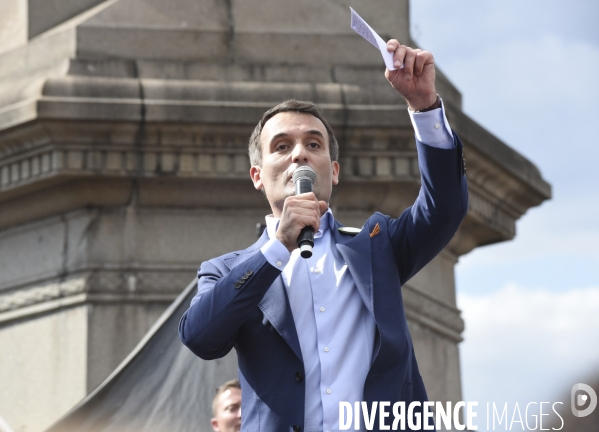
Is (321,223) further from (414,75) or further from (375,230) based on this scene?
(414,75)

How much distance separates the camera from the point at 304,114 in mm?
4020

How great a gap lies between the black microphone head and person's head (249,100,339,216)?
3 cm

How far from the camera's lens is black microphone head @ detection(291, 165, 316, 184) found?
3.69 meters

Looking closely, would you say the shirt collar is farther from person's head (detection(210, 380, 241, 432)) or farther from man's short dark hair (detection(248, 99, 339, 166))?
person's head (detection(210, 380, 241, 432))

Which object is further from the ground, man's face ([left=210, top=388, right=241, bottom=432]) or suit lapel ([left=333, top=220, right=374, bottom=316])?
man's face ([left=210, top=388, right=241, bottom=432])

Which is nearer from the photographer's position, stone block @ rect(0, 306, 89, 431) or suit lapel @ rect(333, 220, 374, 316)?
suit lapel @ rect(333, 220, 374, 316)

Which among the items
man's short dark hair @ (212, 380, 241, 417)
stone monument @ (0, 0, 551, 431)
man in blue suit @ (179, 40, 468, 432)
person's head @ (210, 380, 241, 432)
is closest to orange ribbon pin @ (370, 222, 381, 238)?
→ man in blue suit @ (179, 40, 468, 432)

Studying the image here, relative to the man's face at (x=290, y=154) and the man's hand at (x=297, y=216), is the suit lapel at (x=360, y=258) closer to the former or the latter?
the man's face at (x=290, y=154)

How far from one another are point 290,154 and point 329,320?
1.79 feet

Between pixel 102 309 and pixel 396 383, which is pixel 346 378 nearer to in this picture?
pixel 396 383

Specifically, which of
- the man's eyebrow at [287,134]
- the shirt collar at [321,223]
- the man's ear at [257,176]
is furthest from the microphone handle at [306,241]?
the man's ear at [257,176]

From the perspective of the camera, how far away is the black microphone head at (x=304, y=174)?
3689 mm

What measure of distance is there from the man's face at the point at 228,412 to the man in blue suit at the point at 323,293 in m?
2.32

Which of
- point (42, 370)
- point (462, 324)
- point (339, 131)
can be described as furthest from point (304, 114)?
point (462, 324)
